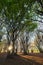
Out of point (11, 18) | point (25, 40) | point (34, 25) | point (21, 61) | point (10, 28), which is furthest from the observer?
point (25, 40)

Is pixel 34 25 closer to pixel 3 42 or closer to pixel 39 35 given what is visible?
pixel 39 35

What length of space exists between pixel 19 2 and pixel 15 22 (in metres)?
11.2

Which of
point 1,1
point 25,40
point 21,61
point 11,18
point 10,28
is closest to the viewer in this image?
point 1,1

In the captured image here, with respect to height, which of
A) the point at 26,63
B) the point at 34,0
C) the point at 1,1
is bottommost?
the point at 26,63

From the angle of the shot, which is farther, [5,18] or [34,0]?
[5,18]

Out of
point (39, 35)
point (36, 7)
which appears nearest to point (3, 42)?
point (39, 35)

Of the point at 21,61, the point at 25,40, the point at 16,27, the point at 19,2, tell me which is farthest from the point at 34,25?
the point at 19,2

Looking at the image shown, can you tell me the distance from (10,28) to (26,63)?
8.41 meters

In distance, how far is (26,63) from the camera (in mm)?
17078

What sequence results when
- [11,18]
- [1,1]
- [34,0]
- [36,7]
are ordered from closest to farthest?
1. [34,0]
2. [36,7]
3. [1,1]
4. [11,18]

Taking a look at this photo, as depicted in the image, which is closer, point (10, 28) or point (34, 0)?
point (34, 0)

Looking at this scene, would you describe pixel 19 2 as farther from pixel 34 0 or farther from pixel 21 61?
pixel 21 61

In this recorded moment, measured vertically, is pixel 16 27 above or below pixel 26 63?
above

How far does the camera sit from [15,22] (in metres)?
23.8
